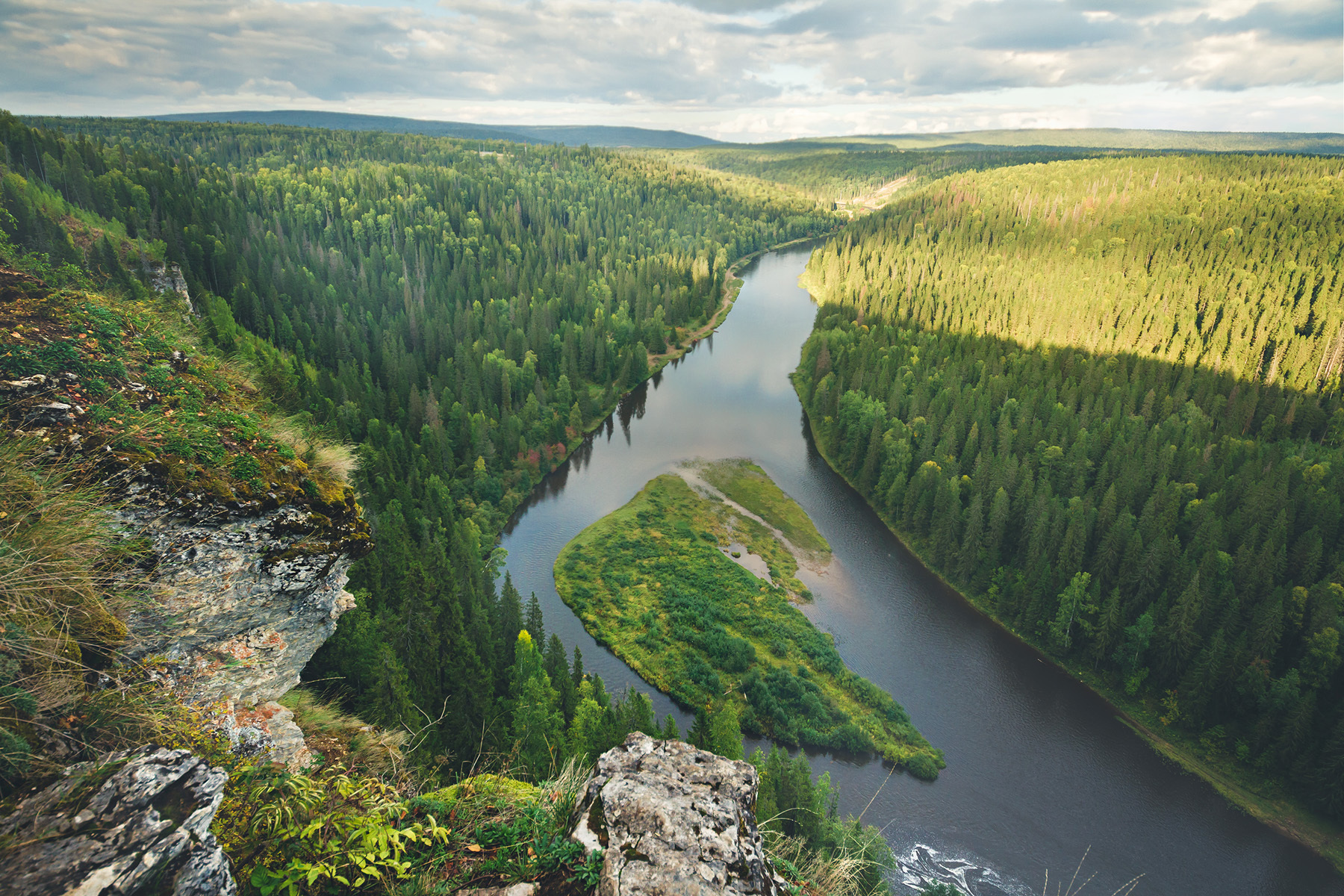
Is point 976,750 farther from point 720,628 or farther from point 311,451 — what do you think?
point 311,451

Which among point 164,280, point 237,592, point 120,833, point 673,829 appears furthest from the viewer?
point 164,280

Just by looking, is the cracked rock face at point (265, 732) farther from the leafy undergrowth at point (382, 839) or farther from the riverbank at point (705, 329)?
the riverbank at point (705, 329)

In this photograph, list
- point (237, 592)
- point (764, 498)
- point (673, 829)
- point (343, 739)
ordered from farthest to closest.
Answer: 1. point (764, 498)
2. point (343, 739)
3. point (237, 592)
4. point (673, 829)

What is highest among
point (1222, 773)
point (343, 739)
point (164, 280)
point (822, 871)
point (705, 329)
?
point (164, 280)

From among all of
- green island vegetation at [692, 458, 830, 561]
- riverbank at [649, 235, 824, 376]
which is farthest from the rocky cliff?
riverbank at [649, 235, 824, 376]

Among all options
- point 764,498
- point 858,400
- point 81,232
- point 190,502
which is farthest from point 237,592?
point 858,400

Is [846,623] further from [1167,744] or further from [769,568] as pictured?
[1167,744]

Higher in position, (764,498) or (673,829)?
(673,829)

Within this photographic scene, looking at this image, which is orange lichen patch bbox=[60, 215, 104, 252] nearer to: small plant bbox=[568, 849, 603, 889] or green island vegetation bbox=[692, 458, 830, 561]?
green island vegetation bbox=[692, 458, 830, 561]
